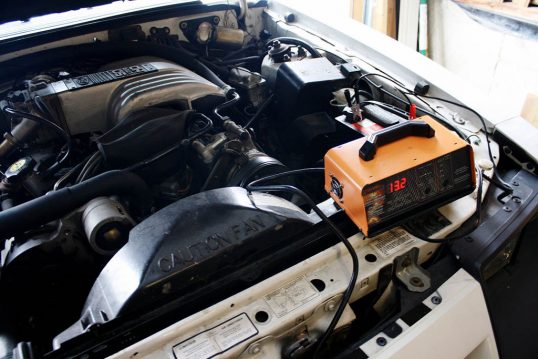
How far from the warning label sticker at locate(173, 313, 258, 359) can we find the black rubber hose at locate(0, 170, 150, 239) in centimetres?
45

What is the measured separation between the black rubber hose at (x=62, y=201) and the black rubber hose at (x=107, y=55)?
534 millimetres

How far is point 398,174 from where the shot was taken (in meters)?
0.84

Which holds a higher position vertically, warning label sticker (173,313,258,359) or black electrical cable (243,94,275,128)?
black electrical cable (243,94,275,128)

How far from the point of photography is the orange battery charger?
2.76 ft

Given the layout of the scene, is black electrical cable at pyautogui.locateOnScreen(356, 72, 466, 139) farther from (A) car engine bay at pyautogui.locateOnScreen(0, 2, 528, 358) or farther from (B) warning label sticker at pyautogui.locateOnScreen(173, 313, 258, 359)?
(B) warning label sticker at pyautogui.locateOnScreen(173, 313, 258, 359)

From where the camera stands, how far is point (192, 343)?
714 millimetres

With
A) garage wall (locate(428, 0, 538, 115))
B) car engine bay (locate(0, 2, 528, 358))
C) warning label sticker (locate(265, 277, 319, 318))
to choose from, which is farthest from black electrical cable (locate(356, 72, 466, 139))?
garage wall (locate(428, 0, 538, 115))

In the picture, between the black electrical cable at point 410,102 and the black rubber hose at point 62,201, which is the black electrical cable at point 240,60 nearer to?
the black electrical cable at point 410,102

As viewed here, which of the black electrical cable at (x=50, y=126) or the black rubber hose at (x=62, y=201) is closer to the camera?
the black rubber hose at (x=62, y=201)

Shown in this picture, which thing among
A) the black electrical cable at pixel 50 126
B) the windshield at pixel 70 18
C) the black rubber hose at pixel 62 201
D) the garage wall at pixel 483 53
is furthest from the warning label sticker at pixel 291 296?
the garage wall at pixel 483 53

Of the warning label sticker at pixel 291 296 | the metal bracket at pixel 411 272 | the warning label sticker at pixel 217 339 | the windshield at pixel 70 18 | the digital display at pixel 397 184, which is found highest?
the windshield at pixel 70 18

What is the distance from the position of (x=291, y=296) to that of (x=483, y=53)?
3.01 m

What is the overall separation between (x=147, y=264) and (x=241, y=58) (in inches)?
46.1

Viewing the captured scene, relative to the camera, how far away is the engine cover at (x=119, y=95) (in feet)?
3.94
